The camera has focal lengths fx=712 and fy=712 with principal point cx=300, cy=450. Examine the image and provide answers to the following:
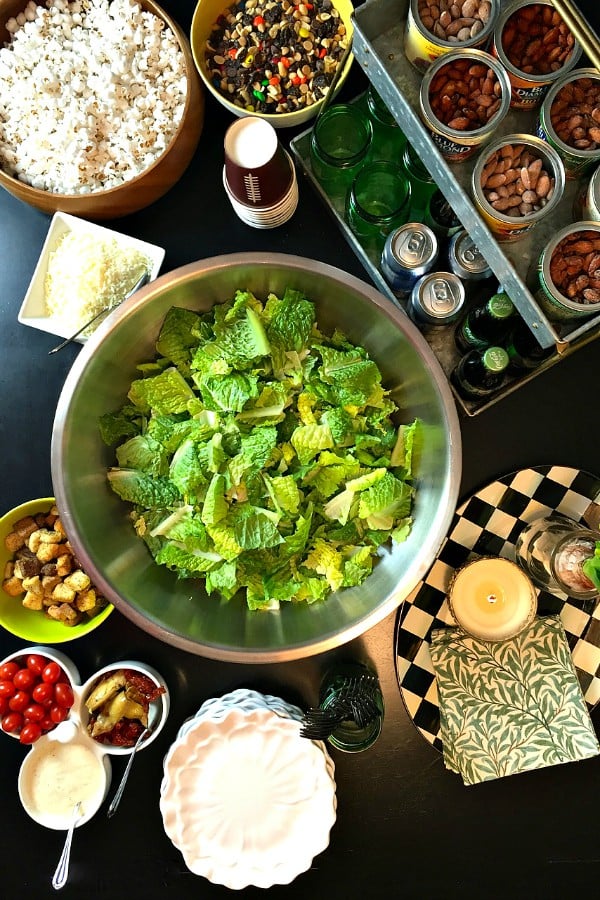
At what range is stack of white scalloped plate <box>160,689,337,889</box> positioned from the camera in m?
1.61

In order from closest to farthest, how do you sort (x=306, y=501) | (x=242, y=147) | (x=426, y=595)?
(x=242, y=147), (x=306, y=501), (x=426, y=595)

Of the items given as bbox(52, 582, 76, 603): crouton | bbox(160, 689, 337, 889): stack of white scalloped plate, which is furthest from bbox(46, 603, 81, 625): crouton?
bbox(160, 689, 337, 889): stack of white scalloped plate

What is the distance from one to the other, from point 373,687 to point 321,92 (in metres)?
1.40

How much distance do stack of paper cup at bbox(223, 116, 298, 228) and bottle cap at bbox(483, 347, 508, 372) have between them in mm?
592

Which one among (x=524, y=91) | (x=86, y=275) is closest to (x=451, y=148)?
(x=524, y=91)

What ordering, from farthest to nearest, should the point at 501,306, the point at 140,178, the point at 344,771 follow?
1. the point at 344,771
2. the point at 140,178
3. the point at 501,306

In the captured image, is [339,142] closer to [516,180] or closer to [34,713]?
[516,180]

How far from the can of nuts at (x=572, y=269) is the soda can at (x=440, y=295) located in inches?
9.2

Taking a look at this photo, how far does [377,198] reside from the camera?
1.72 meters

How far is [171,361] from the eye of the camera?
1.66 m

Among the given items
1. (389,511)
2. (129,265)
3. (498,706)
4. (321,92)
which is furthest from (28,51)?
(498,706)

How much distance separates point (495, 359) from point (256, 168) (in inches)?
25.3

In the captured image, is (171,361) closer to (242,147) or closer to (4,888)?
(242,147)

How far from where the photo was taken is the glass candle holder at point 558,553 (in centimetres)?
161
